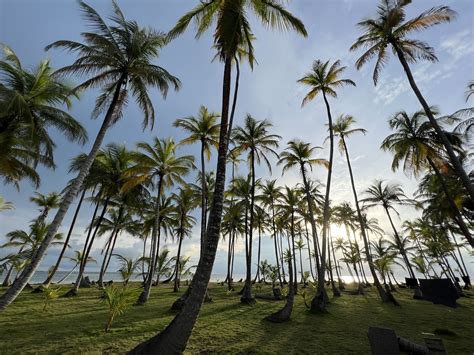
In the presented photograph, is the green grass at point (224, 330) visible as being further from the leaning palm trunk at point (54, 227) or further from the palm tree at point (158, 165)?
the palm tree at point (158, 165)

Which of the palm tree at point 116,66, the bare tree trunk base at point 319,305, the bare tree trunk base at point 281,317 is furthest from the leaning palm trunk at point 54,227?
the bare tree trunk base at point 319,305

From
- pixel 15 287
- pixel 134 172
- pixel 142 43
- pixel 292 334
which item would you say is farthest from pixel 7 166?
pixel 292 334

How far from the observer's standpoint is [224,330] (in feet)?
29.0

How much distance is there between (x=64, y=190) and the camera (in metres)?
20.5

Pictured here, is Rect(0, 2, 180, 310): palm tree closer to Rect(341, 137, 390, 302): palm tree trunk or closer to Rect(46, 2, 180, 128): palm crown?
Rect(46, 2, 180, 128): palm crown

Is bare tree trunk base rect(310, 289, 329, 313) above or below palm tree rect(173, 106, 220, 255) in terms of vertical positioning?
below

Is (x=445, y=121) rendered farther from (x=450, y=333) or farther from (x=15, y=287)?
(x=15, y=287)

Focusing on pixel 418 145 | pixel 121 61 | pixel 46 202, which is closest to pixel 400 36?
pixel 418 145

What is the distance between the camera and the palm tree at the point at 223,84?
5547 millimetres

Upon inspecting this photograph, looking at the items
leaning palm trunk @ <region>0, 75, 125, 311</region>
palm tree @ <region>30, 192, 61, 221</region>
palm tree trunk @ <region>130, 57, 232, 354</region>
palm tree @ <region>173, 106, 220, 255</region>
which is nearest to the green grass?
leaning palm trunk @ <region>0, 75, 125, 311</region>

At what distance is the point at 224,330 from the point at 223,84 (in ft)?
30.8

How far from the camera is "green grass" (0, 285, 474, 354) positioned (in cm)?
677

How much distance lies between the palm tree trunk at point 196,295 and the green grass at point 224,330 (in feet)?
4.97

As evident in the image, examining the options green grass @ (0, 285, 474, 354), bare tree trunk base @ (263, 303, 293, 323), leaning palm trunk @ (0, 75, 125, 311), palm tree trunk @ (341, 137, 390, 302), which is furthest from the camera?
palm tree trunk @ (341, 137, 390, 302)
